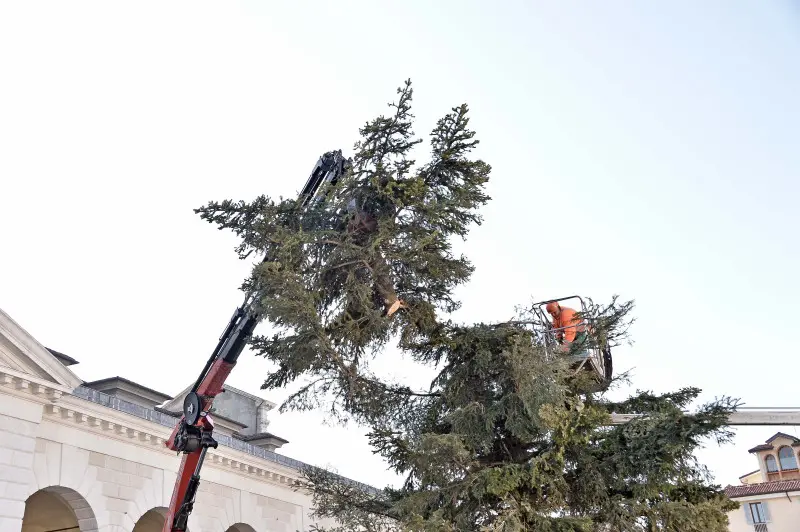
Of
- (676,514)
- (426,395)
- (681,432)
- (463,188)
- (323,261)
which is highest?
(463,188)

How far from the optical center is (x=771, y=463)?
4625 cm

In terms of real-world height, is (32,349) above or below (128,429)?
above

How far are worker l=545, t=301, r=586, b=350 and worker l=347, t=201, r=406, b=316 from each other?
338cm

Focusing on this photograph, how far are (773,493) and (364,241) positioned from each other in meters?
36.5

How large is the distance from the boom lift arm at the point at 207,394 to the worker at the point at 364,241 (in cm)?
81

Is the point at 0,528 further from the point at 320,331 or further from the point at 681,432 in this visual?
the point at 681,432

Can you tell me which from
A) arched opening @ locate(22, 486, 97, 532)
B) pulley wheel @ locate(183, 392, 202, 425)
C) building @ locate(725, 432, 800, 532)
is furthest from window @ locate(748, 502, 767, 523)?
pulley wheel @ locate(183, 392, 202, 425)

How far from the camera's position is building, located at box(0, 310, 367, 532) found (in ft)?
61.3

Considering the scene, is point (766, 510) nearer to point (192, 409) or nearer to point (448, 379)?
point (448, 379)

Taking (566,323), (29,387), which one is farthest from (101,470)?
(566,323)

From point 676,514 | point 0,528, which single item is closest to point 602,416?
point 676,514

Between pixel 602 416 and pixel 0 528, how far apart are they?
1349 cm

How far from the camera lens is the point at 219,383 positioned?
51.6 feet

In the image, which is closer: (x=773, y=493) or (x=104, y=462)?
(x=104, y=462)
